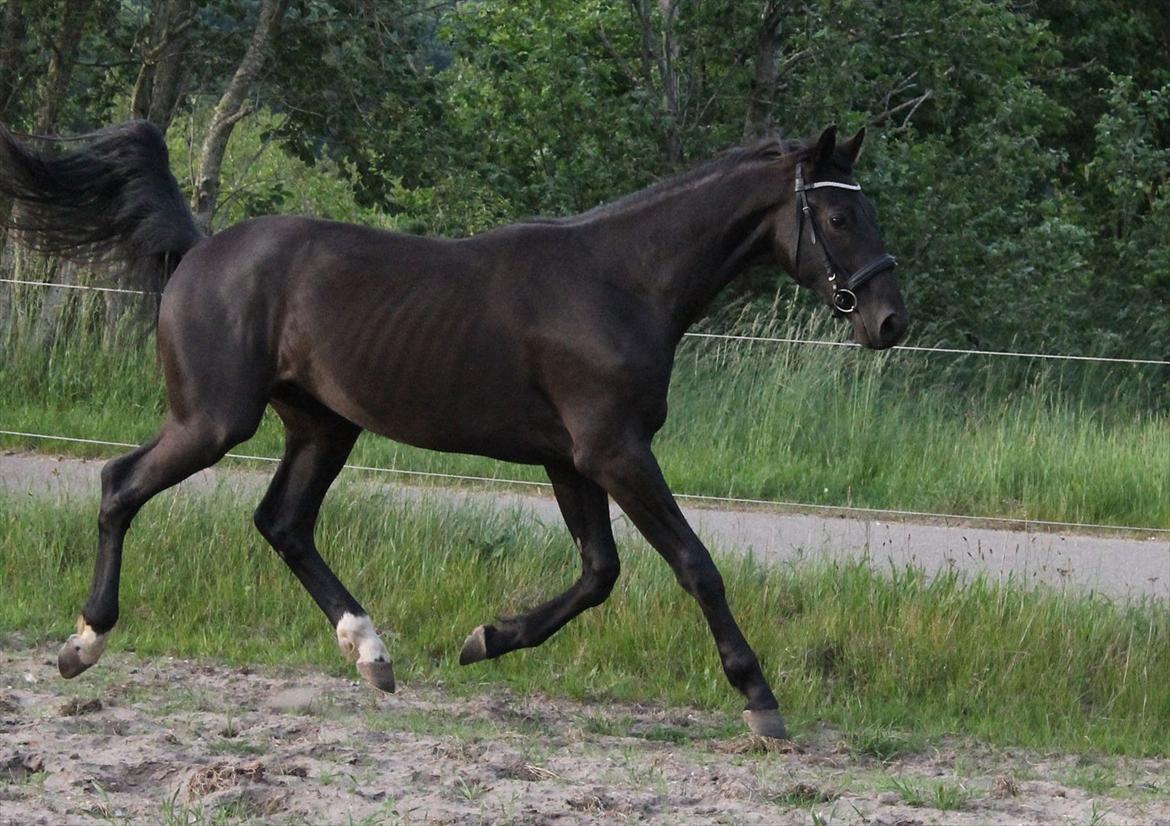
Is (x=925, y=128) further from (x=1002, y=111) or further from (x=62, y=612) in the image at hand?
(x=62, y=612)

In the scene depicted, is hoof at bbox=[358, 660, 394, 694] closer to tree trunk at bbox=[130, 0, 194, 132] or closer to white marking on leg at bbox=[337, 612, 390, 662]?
white marking on leg at bbox=[337, 612, 390, 662]

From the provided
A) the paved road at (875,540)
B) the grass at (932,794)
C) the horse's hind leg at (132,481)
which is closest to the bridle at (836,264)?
the grass at (932,794)

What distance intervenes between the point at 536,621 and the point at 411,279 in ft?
4.28

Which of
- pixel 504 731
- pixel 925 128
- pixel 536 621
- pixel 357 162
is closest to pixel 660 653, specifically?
pixel 536 621

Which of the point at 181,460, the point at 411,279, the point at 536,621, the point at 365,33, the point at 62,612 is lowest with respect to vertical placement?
the point at 62,612

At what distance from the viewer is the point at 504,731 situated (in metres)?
5.60

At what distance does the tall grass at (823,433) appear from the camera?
10.5m

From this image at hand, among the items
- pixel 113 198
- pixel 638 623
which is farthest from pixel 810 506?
pixel 113 198

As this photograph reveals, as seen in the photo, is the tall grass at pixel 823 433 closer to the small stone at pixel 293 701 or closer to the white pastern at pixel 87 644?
the small stone at pixel 293 701

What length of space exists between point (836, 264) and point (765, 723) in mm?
1553

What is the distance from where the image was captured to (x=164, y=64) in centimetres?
1472

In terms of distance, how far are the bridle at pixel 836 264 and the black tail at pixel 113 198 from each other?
2.35 metres

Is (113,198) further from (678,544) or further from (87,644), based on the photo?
(678,544)

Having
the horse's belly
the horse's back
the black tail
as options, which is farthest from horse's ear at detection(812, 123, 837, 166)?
the black tail
